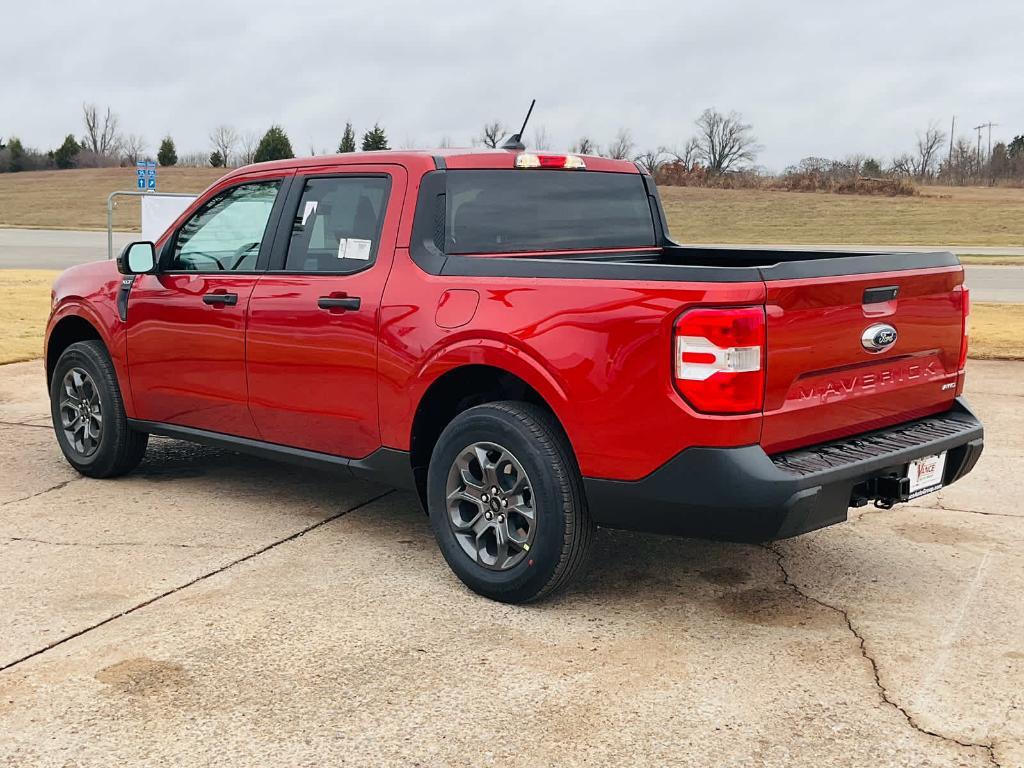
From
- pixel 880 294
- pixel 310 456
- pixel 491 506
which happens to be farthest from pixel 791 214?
pixel 491 506

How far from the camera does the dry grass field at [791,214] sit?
42125 mm

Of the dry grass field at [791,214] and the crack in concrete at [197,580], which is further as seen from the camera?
the dry grass field at [791,214]

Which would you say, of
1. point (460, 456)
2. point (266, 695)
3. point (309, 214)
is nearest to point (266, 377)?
point (309, 214)

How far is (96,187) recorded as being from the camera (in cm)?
6812

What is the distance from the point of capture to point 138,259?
5.78m

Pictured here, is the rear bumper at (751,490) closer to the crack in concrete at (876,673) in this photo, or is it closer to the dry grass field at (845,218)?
the crack in concrete at (876,673)

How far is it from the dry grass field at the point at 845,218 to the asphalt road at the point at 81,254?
6.06 meters

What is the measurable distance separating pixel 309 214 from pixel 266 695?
2424 mm

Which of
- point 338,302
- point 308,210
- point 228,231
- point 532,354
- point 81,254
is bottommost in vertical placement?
point 81,254

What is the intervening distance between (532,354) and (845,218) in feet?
151

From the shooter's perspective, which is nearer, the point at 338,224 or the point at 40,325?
the point at 338,224

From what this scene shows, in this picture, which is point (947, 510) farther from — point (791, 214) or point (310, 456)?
point (791, 214)

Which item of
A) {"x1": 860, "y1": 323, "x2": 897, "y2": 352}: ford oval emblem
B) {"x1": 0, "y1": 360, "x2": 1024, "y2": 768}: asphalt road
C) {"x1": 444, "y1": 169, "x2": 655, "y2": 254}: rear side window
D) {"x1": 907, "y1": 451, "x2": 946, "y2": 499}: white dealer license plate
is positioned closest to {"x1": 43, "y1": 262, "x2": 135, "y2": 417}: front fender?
{"x1": 0, "y1": 360, "x2": 1024, "y2": 768}: asphalt road

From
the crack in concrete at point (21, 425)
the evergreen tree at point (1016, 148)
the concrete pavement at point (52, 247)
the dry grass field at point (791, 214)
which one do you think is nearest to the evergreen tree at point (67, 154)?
the dry grass field at point (791, 214)
